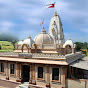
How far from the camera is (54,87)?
11.1m

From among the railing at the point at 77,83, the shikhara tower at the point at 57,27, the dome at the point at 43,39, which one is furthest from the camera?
the shikhara tower at the point at 57,27

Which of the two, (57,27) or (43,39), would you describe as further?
(57,27)

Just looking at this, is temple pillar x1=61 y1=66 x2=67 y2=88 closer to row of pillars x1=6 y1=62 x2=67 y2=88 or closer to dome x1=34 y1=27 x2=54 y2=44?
row of pillars x1=6 y1=62 x2=67 y2=88

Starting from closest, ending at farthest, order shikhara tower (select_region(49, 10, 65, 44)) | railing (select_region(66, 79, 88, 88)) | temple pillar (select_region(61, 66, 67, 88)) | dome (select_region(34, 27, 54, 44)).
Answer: railing (select_region(66, 79, 88, 88)) → temple pillar (select_region(61, 66, 67, 88)) → dome (select_region(34, 27, 54, 44)) → shikhara tower (select_region(49, 10, 65, 44))

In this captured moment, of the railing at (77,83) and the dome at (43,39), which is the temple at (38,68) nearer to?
the railing at (77,83)

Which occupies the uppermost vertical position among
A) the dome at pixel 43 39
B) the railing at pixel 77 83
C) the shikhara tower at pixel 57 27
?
the shikhara tower at pixel 57 27

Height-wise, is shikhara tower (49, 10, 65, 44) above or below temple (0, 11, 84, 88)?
above

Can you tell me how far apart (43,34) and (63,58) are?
864 cm

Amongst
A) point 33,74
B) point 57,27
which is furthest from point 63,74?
point 57,27

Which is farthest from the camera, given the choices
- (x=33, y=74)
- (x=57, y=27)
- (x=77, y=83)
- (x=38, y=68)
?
(x=57, y=27)

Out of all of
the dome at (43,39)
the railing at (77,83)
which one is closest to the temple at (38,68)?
the railing at (77,83)

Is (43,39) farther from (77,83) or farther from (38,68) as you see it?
(77,83)

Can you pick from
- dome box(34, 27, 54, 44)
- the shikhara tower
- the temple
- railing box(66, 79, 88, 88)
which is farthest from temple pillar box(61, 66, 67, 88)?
the shikhara tower

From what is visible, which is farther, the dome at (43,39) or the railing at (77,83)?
the dome at (43,39)
